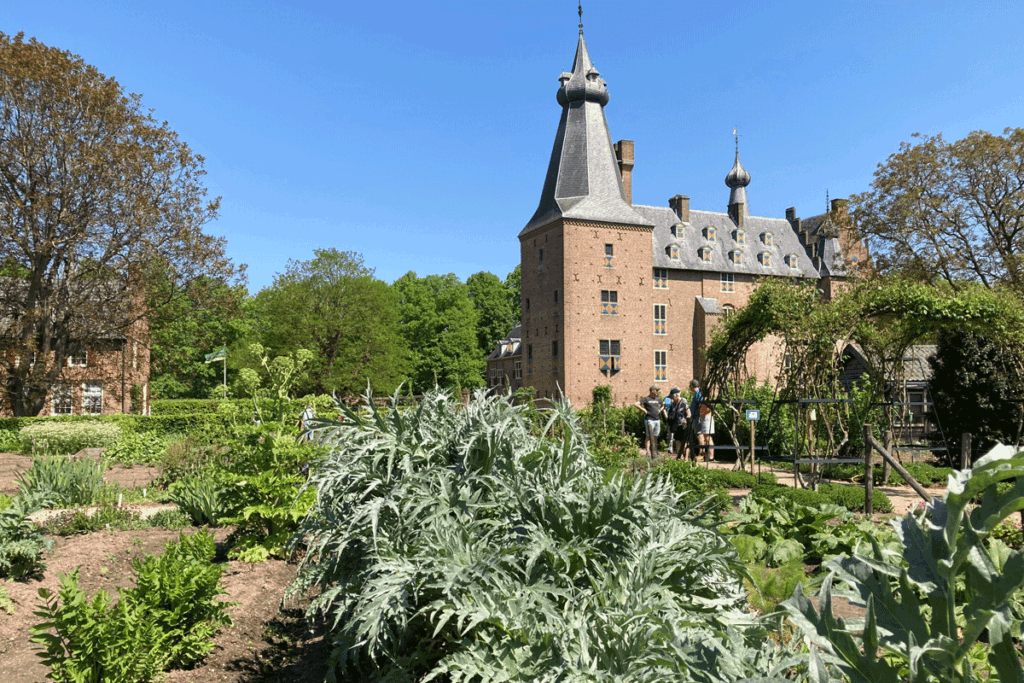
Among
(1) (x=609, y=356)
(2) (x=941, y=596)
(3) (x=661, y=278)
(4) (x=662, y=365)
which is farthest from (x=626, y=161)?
(2) (x=941, y=596)

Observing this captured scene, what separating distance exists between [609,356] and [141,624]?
34219 millimetres

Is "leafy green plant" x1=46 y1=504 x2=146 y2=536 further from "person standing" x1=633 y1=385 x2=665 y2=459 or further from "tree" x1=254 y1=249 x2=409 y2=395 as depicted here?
"tree" x1=254 y1=249 x2=409 y2=395

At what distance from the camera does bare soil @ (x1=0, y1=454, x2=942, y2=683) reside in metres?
4.34

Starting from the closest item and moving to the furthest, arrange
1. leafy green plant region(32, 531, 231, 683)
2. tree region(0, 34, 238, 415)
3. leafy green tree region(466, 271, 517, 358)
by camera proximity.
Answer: leafy green plant region(32, 531, 231, 683) → tree region(0, 34, 238, 415) → leafy green tree region(466, 271, 517, 358)

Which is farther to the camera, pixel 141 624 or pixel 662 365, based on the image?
pixel 662 365

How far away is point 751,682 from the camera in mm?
928

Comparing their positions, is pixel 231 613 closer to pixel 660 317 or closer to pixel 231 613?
pixel 231 613

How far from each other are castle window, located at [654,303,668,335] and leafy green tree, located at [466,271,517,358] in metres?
17.9

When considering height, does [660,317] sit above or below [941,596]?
above

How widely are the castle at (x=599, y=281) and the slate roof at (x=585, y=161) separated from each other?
0.19ft

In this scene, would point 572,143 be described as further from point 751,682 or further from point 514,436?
point 751,682

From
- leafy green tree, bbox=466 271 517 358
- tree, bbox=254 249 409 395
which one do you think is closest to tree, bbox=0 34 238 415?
tree, bbox=254 249 409 395

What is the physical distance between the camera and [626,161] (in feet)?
143

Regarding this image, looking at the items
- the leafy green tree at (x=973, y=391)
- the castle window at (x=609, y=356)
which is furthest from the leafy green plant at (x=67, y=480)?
the castle window at (x=609, y=356)
